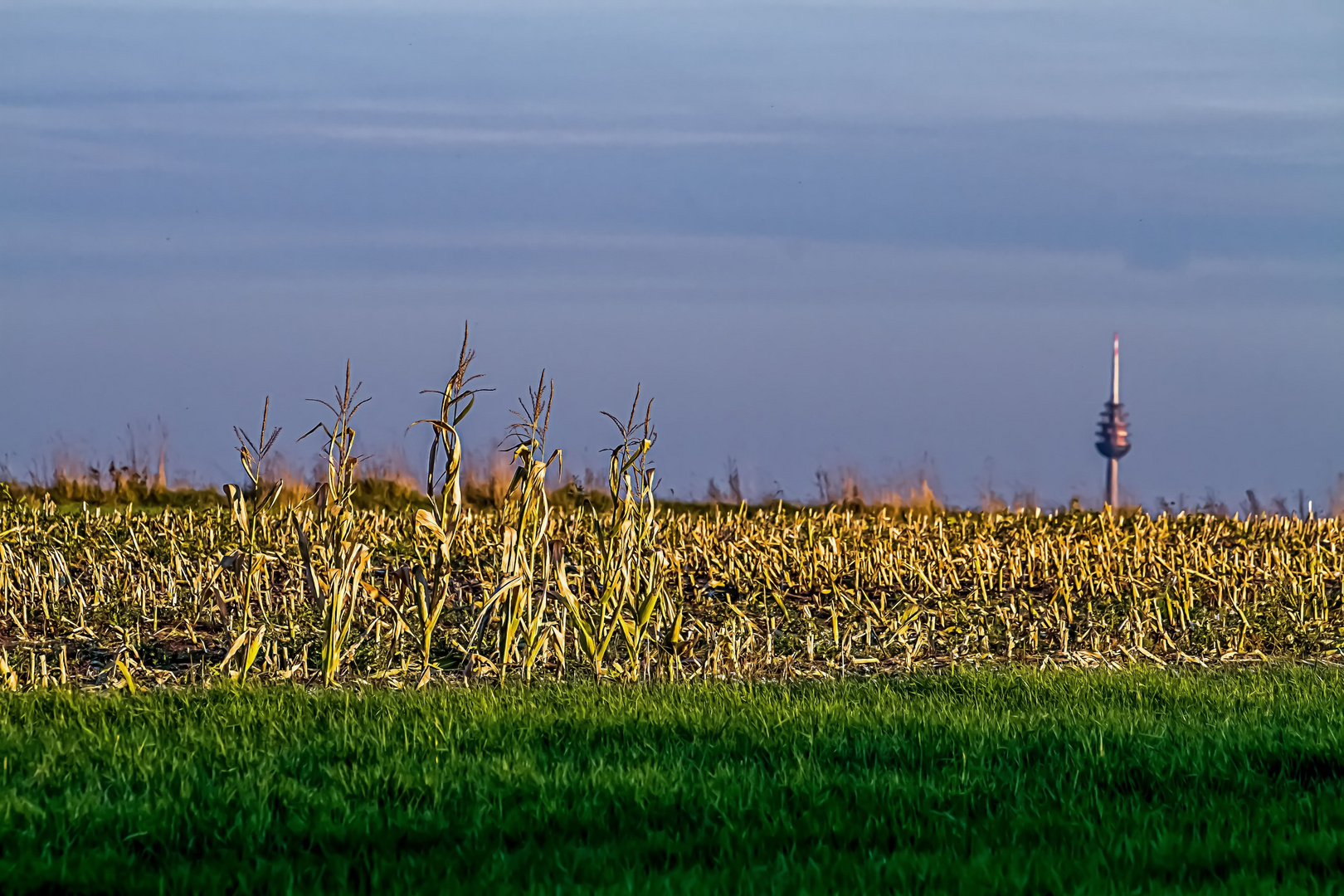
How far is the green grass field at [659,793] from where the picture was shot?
173 inches

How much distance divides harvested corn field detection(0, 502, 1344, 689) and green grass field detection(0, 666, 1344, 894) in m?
0.78

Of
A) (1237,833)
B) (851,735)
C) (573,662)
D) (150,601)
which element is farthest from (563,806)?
(150,601)

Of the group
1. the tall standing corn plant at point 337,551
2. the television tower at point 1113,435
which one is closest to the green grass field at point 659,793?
the tall standing corn plant at point 337,551

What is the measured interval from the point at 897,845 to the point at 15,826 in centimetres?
305

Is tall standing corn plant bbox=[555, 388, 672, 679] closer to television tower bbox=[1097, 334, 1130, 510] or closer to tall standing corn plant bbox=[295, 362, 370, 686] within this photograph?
tall standing corn plant bbox=[295, 362, 370, 686]

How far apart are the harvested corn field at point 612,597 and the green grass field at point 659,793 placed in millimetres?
782

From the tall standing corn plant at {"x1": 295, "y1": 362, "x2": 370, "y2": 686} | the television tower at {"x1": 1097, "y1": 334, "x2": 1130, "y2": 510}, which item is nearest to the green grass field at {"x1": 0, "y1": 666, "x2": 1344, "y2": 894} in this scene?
the tall standing corn plant at {"x1": 295, "y1": 362, "x2": 370, "y2": 686}

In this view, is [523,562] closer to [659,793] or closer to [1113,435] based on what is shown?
[659,793]

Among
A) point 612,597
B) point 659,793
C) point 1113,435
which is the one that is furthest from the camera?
point 1113,435

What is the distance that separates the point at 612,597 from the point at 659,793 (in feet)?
9.72

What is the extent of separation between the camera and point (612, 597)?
806cm

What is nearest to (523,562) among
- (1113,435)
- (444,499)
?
(444,499)

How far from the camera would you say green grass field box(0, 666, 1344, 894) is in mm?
4387

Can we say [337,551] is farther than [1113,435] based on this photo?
No
